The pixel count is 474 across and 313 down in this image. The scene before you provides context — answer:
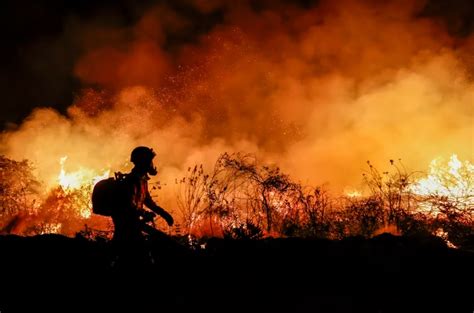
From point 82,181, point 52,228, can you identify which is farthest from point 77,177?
point 52,228

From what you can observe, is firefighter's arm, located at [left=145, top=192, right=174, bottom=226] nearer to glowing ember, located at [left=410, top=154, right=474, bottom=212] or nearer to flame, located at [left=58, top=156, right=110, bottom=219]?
A: glowing ember, located at [left=410, top=154, right=474, bottom=212]

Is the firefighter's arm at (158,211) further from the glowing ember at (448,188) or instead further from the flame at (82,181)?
the flame at (82,181)

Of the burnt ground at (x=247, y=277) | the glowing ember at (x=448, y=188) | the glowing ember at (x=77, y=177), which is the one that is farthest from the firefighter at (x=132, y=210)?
the glowing ember at (x=77, y=177)

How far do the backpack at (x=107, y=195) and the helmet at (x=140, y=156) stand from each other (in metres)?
0.34

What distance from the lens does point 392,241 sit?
6.58 m

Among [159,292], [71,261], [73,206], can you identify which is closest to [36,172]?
[73,206]

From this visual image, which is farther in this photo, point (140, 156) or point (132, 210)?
point (140, 156)

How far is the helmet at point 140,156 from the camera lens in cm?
459

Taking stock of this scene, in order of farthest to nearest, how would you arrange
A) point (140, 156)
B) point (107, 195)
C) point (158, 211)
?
point (158, 211) → point (140, 156) → point (107, 195)

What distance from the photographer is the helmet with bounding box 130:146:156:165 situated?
459 cm

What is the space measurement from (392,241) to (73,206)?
44.7ft

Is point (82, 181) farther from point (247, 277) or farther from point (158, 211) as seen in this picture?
point (158, 211)

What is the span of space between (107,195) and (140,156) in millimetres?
594

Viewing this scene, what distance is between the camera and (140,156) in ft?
15.1
